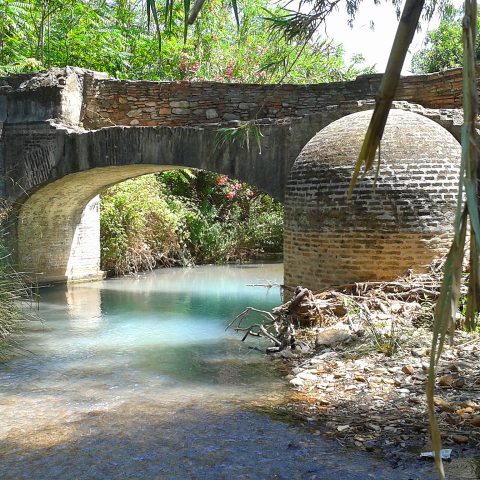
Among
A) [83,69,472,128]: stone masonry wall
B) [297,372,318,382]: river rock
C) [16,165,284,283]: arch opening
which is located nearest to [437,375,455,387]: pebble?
[297,372,318,382]: river rock

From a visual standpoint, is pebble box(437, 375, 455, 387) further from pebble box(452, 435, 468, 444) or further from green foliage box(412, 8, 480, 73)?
green foliage box(412, 8, 480, 73)

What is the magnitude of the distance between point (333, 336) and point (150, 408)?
93.6 inches

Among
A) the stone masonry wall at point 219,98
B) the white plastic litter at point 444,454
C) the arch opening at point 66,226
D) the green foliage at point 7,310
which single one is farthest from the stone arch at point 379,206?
the arch opening at point 66,226

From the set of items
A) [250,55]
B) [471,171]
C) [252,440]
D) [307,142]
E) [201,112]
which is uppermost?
[250,55]

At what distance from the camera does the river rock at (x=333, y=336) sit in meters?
7.18

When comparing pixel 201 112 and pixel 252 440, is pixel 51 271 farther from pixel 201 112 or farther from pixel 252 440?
pixel 252 440

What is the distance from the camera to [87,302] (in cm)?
1195

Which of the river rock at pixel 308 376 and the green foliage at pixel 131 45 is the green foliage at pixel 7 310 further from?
the green foliage at pixel 131 45

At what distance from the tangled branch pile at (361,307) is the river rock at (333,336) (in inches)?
3.1

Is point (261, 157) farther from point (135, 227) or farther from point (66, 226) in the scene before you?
point (135, 227)

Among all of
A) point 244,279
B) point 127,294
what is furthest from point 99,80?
point 244,279

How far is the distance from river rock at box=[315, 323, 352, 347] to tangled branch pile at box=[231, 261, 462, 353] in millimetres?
79

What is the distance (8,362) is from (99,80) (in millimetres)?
6544

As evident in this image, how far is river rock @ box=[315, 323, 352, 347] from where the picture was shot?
718 centimetres
